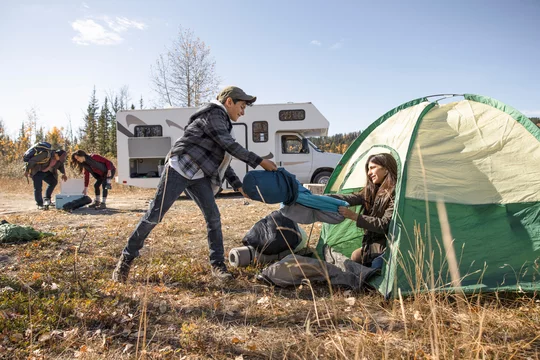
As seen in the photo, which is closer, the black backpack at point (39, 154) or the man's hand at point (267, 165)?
the man's hand at point (267, 165)

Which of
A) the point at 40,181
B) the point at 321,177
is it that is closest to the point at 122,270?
the point at 40,181

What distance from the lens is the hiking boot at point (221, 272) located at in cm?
354

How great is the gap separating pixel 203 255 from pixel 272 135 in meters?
8.32

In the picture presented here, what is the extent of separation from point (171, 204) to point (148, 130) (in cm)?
1012

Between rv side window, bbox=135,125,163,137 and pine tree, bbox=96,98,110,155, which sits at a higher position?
pine tree, bbox=96,98,110,155

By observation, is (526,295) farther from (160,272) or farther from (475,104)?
(160,272)

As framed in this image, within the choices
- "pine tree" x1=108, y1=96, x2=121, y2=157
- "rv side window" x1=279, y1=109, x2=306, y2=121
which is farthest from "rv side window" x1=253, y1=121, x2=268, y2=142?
"pine tree" x1=108, y1=96, x2=121, y2=157

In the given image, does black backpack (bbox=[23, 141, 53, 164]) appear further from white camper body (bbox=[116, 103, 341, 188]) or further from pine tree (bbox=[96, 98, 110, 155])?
pine tree (bbox=[96, 98, 110, 155])

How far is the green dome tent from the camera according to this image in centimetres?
300

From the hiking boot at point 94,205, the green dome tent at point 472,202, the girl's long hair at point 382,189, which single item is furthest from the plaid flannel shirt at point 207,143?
the hiking boot at point 94,205

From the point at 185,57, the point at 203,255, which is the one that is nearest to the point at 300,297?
the point at 203,255

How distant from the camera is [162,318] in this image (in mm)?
2781

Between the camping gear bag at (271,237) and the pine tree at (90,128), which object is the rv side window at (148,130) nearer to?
the camping gear bag at (271,237)

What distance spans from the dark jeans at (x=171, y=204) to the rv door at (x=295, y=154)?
29.9 ft
